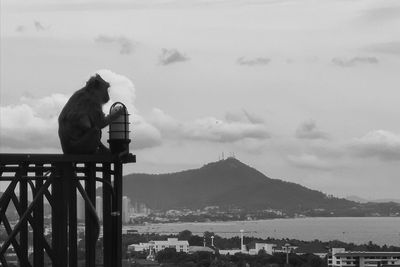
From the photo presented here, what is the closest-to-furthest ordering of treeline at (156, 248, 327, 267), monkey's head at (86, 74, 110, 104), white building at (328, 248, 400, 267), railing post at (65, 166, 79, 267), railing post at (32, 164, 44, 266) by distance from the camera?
1. railing post at (65, 166, 79, 267)
2. railing post at (32, 164, 44, 266)
3. monkey's head at (86, 74, 110, 104)
4. treeline at (156, 248, 327, 267)
5. white building at (328, 248, 400, 267)

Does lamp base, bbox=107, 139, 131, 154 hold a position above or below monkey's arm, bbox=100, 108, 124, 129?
below

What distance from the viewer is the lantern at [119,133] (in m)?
9.41

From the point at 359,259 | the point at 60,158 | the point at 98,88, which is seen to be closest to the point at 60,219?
the point at 60,158

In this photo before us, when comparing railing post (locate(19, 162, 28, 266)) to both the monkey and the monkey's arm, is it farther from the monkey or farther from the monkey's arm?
the monkey's arm

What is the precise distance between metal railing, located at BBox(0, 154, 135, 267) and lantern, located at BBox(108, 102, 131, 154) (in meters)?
0.10

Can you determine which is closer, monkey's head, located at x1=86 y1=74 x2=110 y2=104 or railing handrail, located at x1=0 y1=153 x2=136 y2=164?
railing handrail, located at x1=0 y1=153 x2=136 y2=164

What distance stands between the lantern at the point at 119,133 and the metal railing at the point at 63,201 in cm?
10

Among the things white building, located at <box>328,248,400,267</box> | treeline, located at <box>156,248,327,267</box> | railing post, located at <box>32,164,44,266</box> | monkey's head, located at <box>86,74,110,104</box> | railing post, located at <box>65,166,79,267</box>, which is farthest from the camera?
white building, located at <box>328,248,400,267</box>

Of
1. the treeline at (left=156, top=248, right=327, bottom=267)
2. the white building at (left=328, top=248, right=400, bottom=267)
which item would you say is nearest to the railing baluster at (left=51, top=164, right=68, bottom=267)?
the treeline at (left=156, top=248, right=327, bottom=267)

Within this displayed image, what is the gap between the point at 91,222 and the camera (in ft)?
31.3

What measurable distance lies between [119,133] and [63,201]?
0.81 m

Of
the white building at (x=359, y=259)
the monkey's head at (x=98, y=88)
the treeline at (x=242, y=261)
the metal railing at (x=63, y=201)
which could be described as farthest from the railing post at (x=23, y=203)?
the white building at (x=359, y=259)

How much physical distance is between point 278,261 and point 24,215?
64.2m

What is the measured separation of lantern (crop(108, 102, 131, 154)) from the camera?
9.41m
